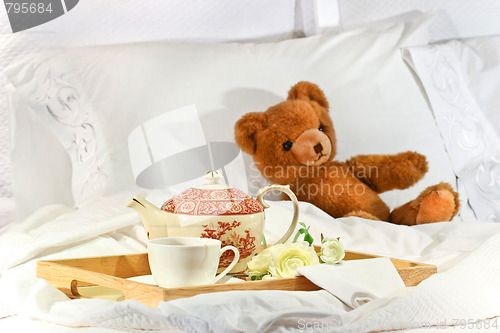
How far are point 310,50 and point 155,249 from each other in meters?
0.96

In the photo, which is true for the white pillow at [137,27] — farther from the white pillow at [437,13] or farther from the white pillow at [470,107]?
the white pillow at [470,107]

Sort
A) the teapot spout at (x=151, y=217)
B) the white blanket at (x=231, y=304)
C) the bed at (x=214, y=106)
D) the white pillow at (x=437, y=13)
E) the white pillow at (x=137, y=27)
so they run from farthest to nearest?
the white pillow at (x=437, y=13) → the white pillow at (x=137, y=27) → the bed at (x=214, y=106) → the teapot spout at (x=151, y=217) → the white blanket at (x=231, y=304)

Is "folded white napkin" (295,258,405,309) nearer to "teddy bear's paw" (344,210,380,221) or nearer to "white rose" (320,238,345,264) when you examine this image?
"white rose" (320,238,345,264)

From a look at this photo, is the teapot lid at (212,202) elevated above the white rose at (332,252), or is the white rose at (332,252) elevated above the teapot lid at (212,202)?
the teapot lid at (212,202)

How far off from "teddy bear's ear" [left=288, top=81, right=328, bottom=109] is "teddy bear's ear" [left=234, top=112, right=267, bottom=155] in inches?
4.5

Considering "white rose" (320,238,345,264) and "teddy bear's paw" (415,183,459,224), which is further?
"teddy bear's paw" (415,183,459,224)

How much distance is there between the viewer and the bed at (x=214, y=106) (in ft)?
3.45

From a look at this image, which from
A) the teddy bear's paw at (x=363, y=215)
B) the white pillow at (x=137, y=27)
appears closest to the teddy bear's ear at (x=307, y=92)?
the teddy bear's paw at (x=363, y=215)

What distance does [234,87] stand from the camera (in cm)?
136

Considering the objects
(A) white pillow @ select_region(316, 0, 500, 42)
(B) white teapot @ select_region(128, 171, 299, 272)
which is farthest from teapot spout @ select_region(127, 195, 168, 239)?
(A) white pillow @ select_region(316, 0, 500, 42)

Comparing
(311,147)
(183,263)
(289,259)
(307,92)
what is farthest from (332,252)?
(307,92)

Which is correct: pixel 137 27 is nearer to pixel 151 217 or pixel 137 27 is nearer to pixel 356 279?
pixel 151 217

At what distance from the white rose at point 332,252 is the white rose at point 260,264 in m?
0.07

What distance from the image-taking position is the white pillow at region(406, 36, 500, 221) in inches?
54.9
